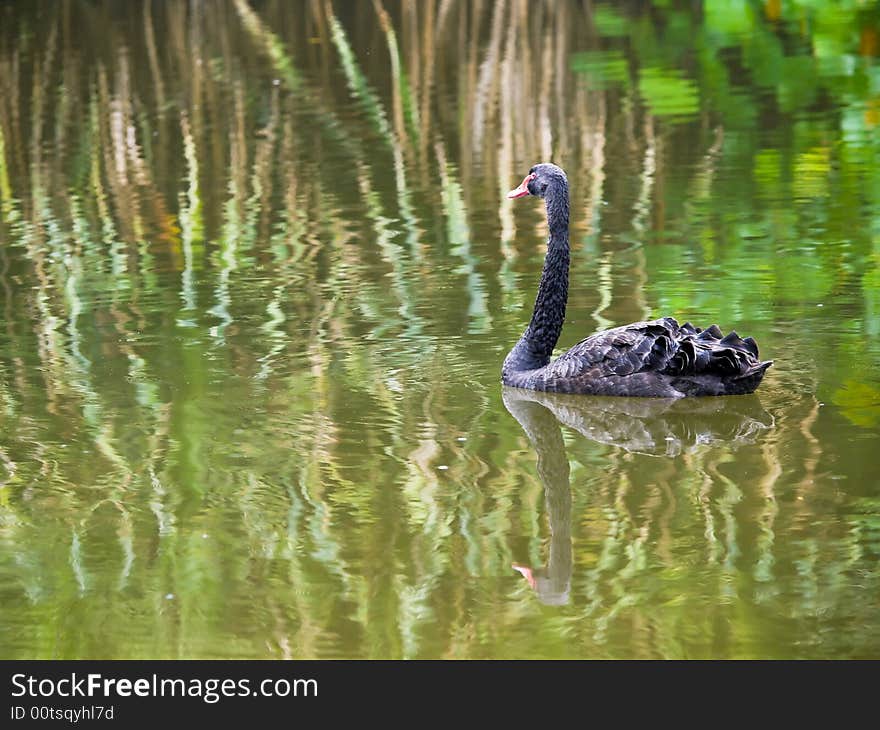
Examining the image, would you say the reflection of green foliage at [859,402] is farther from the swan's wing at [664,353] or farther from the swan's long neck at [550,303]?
the swan's long neck at [550,303]

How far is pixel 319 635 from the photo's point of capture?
4332 mm

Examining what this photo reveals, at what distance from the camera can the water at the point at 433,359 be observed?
453cm

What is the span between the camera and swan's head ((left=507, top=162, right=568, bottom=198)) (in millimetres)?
6750

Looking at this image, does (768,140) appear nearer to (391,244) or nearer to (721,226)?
(721,226)

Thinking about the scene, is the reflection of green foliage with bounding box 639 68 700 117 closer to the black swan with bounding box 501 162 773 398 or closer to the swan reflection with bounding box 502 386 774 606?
the black swan with bounding box 501 162 773 398

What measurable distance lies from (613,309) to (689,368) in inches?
52.5

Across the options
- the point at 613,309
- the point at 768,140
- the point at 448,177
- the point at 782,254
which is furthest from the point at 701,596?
the point at 768,140

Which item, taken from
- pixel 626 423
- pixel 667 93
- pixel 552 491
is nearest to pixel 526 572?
pixel 552 491

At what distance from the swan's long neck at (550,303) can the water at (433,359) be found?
0.17 metres

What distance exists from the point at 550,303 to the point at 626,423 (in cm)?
79

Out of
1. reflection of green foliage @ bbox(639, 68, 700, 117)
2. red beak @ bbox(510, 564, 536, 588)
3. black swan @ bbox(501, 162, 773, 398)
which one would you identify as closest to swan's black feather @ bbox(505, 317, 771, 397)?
black swan @ bbox(501, 162, 773, 398)

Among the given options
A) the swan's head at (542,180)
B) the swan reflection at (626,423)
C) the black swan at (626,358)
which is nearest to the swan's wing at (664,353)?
the black swan at (626,358)

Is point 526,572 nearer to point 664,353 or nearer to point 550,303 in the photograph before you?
point 664,353

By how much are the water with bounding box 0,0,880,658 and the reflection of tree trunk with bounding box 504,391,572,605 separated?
2 centimetres
